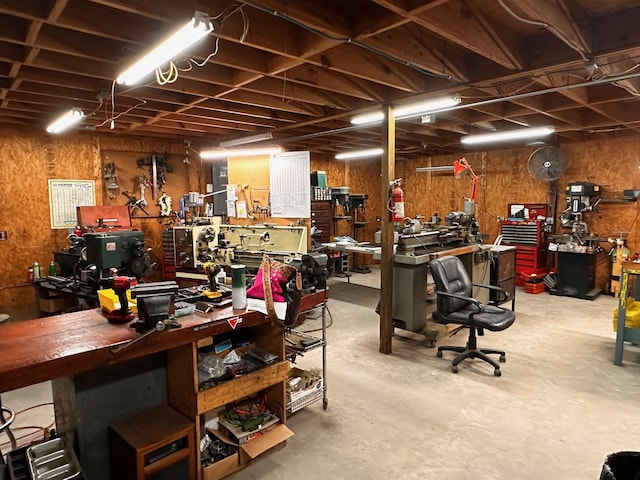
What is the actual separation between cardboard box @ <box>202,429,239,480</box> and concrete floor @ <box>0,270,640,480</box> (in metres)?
0.08

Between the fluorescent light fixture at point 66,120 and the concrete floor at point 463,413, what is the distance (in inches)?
98.4

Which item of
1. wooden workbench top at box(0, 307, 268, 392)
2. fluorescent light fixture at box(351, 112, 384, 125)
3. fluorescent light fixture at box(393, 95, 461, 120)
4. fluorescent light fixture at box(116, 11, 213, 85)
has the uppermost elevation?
fluorescent light fixture at box(351, 112, 384, 125)

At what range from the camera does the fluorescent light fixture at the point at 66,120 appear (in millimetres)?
3789

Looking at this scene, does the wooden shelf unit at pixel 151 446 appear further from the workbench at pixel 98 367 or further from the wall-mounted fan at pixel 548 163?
the wall-mounted fan at pixel 548 163

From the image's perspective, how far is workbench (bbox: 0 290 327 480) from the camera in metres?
1.47

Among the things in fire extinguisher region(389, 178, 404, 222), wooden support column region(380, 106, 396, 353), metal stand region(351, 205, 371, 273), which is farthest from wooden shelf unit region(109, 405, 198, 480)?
metal stand region(351, 205, 371, 273)

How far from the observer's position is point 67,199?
5.03 metres

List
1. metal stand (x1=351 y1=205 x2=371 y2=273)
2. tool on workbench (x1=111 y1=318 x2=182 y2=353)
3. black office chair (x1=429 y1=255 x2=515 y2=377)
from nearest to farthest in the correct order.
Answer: tool on workbench (x1=111 y1=318 x2=182 y2=353) → black office chair (x1=429 y1=255 x2=515 y2=377) → metal stand (x1=351 y1=205 x2=371 y2=273)

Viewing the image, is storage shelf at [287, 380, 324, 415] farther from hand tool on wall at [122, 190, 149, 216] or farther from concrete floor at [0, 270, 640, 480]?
hand tool on wall at [122, 190, 149, 216]

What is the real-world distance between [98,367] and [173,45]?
166 cm

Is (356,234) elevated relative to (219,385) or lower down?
elevated

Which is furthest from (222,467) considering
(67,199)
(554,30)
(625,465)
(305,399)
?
(67,199)

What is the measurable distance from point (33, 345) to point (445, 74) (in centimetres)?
300

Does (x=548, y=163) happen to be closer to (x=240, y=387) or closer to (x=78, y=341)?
(x=240, y=387)
